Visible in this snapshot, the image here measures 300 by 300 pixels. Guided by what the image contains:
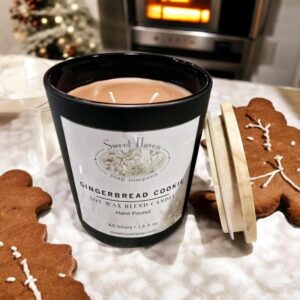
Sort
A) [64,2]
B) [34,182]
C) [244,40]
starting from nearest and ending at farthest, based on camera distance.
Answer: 1. [34,182]
2. [244,40]
3. [64,2]

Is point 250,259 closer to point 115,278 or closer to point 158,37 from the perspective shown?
point 115,278

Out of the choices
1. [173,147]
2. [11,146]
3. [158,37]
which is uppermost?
[173,147]

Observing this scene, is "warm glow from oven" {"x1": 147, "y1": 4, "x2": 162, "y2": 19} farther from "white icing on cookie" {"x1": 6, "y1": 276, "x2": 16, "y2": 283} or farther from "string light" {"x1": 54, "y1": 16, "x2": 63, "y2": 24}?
"white icing on cookie" {"x1": 6, "y1": 276, "x2": 16, "y2": 283}

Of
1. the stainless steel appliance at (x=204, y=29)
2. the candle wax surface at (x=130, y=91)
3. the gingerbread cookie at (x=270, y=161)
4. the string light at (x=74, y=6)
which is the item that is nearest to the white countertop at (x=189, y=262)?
the gingerbread cookie at (x=270, y=161)

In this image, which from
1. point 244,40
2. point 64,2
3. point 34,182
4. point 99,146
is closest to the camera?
point 99,146

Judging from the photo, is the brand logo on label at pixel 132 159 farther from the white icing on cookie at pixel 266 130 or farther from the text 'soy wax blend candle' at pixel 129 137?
the white icing on cookie at pixel 266 130

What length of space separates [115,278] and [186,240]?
74 millimetres

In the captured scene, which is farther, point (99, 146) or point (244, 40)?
point (244, 40)

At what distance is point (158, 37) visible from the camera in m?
1.18

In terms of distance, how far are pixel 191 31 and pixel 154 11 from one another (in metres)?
0.14

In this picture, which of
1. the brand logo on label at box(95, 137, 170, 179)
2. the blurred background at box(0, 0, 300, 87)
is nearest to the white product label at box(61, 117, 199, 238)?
the brand logo on label at box(95, 137, 170, 179)

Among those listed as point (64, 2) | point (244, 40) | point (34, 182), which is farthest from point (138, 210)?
point (64, 2)

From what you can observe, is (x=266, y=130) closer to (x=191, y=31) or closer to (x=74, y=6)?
(x=191, y=31)

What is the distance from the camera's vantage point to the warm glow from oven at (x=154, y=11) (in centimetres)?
114
